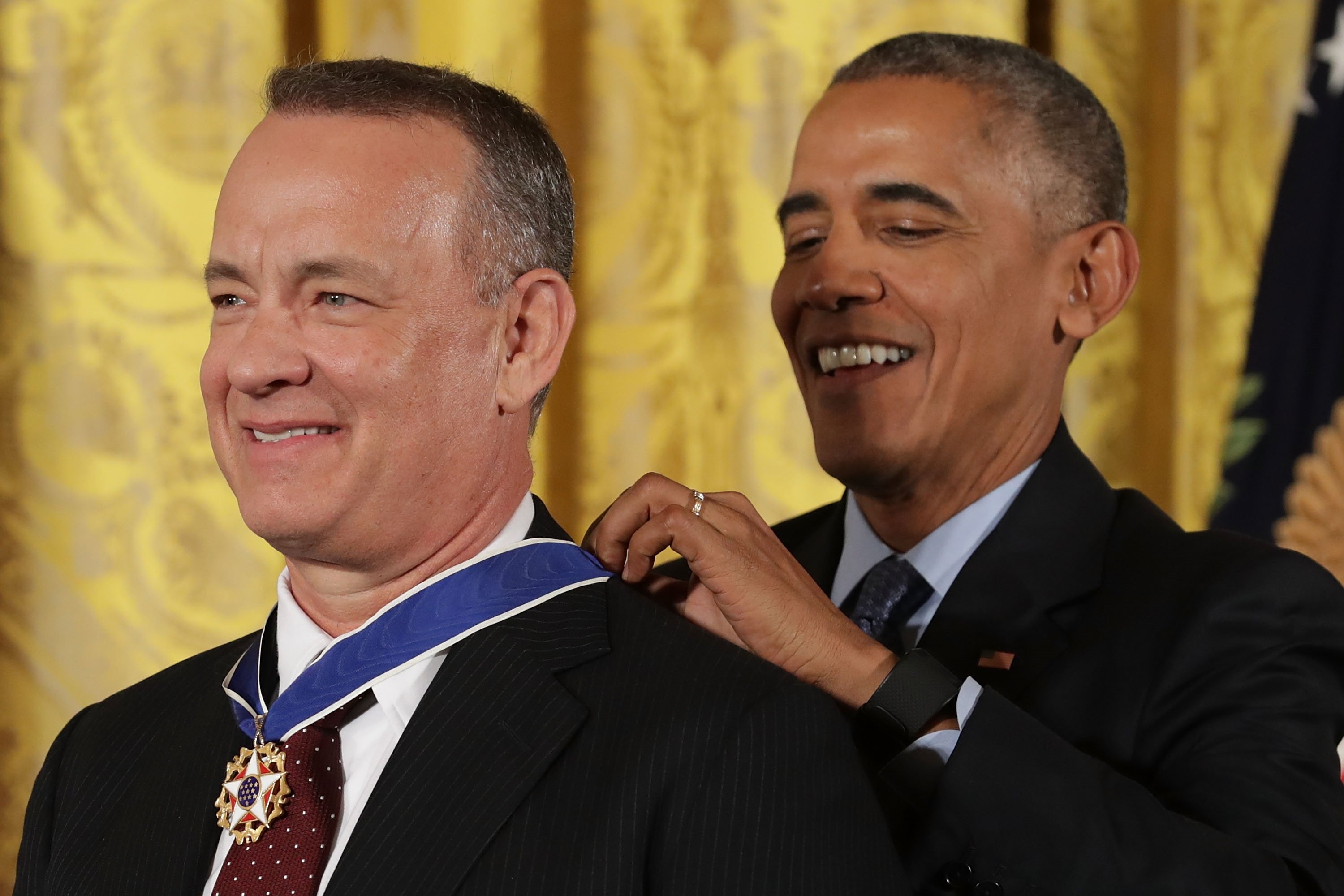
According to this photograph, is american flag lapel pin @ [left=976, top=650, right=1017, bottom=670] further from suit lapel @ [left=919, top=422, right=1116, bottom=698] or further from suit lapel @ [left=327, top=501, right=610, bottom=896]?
suit lapel @ [left=327, top=501, right=610, bottom=896]

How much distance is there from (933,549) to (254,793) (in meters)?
0.92

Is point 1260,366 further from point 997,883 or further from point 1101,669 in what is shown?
point 997,883

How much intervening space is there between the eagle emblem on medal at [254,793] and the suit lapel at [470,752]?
0.29 ft

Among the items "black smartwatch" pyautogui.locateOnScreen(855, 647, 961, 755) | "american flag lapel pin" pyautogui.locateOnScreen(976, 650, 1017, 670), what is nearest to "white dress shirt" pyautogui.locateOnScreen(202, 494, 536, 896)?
"black smartwatch" pyautogui.locateOnScreen(855, 647, 961, 755)

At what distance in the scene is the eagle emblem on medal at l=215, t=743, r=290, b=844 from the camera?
47.6 inches

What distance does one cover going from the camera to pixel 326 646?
1.30 m

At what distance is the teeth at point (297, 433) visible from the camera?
1.21 m

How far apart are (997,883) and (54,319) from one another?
1.88m

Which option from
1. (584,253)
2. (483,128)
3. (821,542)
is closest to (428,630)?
(483,128)

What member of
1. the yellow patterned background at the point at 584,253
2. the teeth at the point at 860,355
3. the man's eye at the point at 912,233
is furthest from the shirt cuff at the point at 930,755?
the yellow patterned background at the point at 584,253

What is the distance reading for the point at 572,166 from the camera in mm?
2811

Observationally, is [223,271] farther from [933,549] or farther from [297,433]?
[933,549]

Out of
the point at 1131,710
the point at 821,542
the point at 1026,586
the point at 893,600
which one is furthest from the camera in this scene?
the point at 821,542

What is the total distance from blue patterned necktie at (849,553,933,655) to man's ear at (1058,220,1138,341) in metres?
0.38
